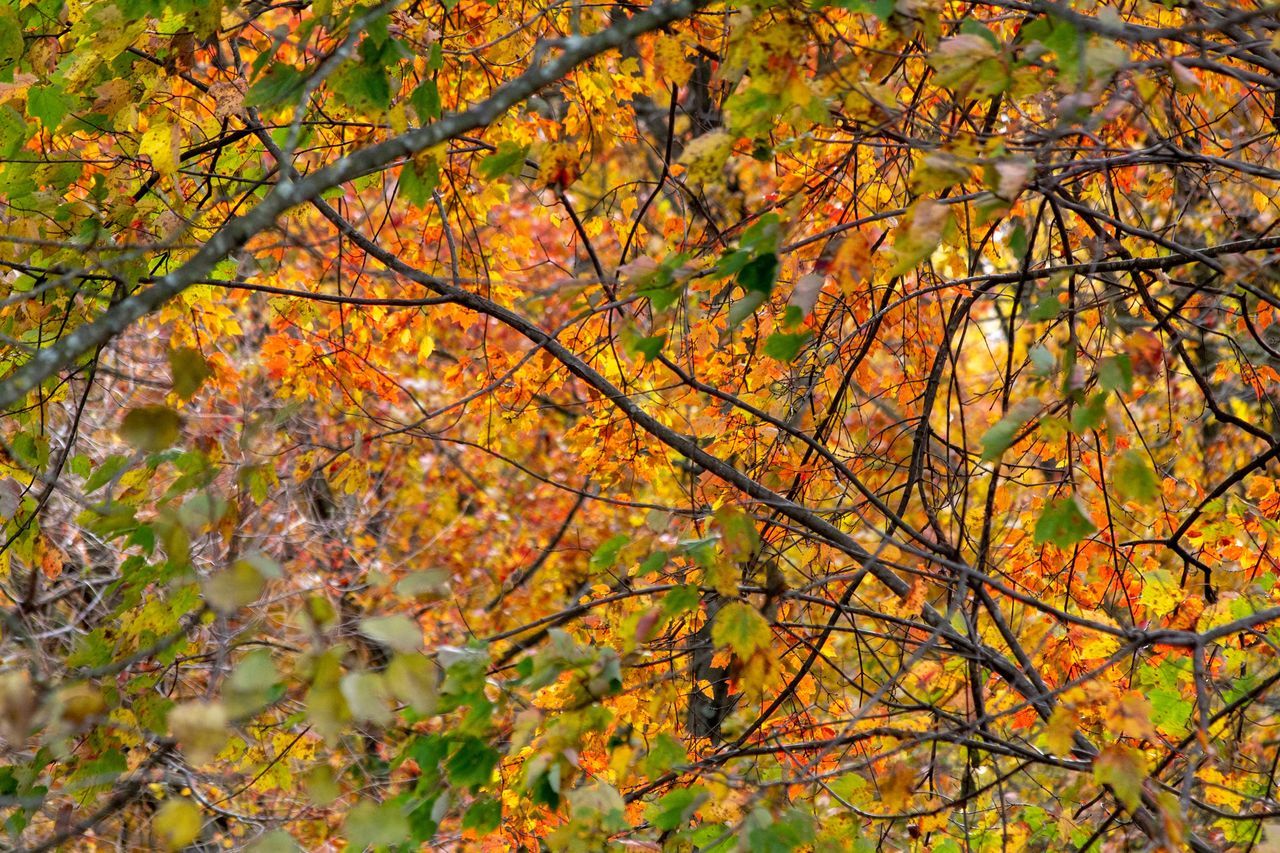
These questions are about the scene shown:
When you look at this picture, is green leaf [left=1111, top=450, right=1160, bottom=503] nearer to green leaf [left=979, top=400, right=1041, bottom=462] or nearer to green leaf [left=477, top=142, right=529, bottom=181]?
green leaf [left=979, top=400, right=1041, bottom=462]

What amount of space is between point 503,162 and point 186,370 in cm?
68

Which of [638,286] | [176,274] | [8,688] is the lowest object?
[8,688]

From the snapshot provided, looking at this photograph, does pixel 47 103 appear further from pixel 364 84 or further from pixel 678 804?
pixel 678 804

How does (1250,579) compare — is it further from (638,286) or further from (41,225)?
(41,225)

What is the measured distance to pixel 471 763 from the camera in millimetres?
1843

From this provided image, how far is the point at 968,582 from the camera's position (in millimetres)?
2443

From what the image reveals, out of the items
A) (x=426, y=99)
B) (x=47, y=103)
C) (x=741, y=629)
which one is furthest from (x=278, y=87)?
(x=741, y=629)

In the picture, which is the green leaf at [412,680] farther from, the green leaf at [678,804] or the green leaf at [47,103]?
the green leaf at [47,103]

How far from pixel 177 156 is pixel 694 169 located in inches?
58.4

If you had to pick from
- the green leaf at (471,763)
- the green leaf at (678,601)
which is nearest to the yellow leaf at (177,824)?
the green leaf at (471,763)

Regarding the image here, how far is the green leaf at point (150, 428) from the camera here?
5.66 ft

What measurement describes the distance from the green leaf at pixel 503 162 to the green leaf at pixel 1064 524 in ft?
3.70

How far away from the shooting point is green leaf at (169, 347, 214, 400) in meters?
1.86

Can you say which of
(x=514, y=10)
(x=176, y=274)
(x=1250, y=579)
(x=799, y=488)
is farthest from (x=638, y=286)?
(x=1250, y=579)
